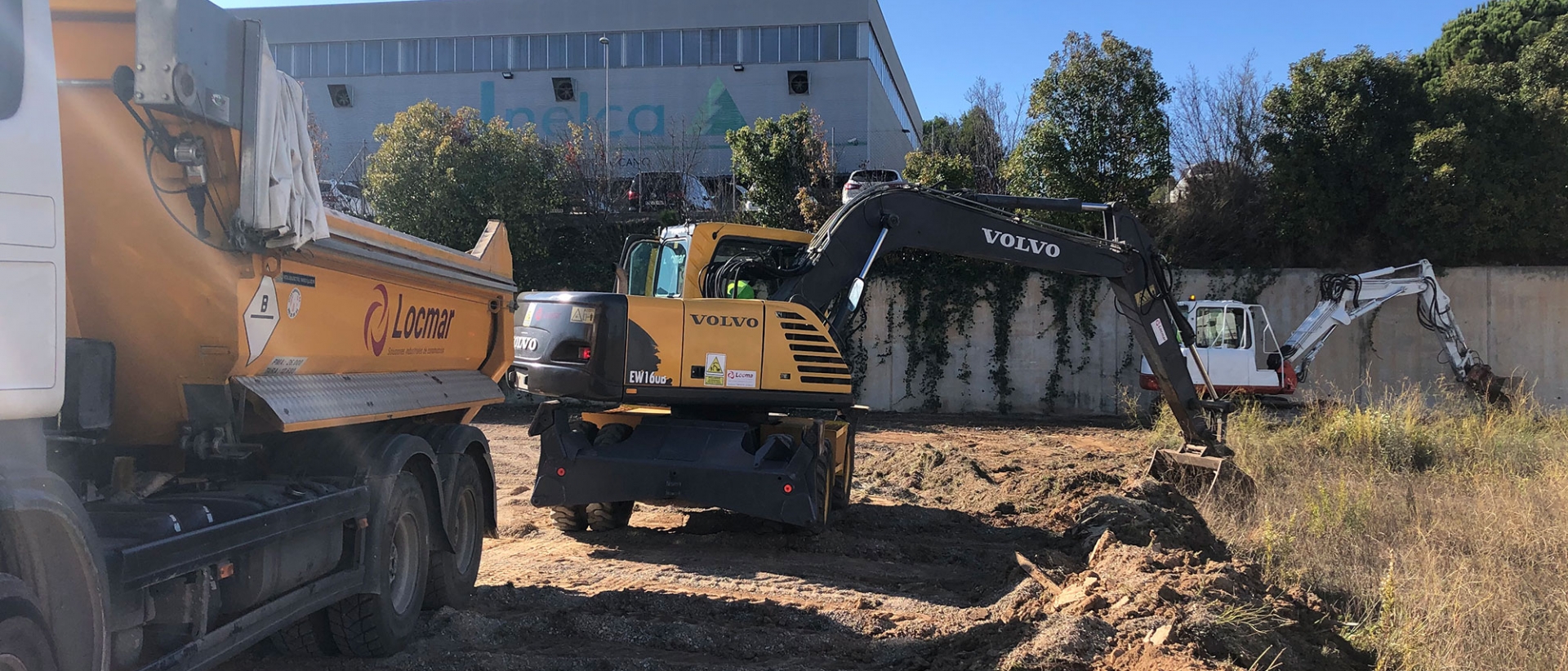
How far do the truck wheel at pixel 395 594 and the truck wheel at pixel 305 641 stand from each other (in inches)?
3.5

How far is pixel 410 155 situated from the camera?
20.0 meters

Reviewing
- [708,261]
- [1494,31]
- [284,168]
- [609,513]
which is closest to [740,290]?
[708,261]

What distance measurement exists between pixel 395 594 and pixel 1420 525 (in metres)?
7.47

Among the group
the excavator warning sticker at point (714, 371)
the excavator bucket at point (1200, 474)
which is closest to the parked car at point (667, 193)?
the excavator bucket at point (1200, 474)

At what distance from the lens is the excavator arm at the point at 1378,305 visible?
716 inches

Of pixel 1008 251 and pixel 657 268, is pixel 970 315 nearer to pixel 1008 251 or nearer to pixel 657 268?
pixel 1008 251

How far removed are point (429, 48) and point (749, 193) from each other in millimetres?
24524

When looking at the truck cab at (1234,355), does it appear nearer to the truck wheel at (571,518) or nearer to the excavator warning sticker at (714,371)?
the excavator warning sticker at (714,371)

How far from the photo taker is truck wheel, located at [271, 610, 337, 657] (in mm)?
5066

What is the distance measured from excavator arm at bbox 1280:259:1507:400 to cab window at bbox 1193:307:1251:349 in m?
1.07

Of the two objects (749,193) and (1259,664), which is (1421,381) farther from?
(1259,664)

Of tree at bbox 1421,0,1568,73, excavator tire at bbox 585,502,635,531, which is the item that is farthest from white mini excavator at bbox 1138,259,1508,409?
excavator tire at bbox 585,502,635,531

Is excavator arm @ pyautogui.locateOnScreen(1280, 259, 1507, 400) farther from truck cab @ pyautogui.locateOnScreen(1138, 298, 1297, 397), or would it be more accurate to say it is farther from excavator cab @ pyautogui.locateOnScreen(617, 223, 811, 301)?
excavator cab @ pyautogui.locateOnScreen(617, 223, 811, 301)

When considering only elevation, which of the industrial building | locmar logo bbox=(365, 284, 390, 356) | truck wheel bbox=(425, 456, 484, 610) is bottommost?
truck wheel bbox=(425, 456, 484, 610)
